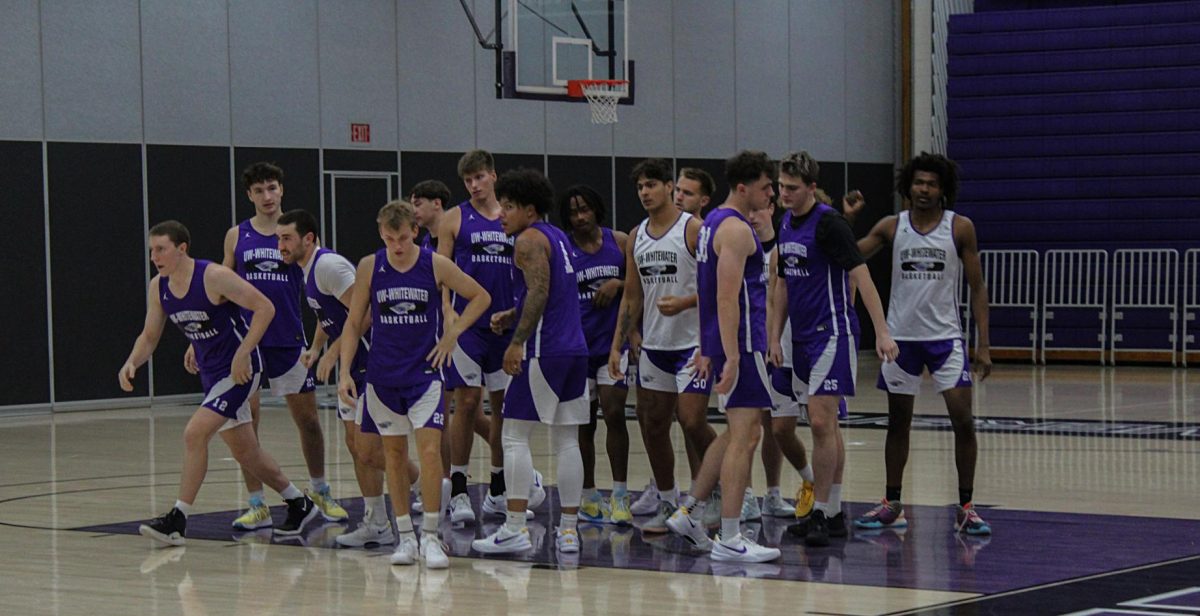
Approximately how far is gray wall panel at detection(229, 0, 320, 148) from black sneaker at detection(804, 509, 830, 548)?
38.3 feet

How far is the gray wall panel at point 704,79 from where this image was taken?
75.5 ft

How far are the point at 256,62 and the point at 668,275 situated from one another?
10.9 metres

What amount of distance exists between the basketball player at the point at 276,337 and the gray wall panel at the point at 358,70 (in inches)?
379

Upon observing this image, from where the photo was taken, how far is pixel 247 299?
8984mm

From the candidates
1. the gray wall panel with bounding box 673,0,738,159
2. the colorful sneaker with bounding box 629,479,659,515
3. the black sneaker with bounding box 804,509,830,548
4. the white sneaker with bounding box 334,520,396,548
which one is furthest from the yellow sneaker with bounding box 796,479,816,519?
the gray wall panel with bounding box 673,0,738,159

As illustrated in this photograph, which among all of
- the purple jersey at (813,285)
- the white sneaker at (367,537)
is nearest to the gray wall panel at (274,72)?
the white sneaker at (367,537)

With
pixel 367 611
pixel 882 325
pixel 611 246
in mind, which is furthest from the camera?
pixel 611 246

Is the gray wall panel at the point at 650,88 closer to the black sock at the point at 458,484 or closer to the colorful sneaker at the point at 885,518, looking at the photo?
the black sock at the point at 458,484

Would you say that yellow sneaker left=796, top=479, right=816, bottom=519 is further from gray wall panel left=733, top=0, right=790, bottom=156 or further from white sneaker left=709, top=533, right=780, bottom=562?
gray wall panel left=733, top=0, right=790, bottom=156

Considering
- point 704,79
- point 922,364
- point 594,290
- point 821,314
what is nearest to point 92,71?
point 704,79

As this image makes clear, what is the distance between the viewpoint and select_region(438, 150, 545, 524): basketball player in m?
9.78

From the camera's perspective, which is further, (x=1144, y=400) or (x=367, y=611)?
(x=1144, y=400)

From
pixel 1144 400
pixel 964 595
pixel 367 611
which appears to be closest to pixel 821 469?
pixel 964 595

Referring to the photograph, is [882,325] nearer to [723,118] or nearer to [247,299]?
[247,299]
